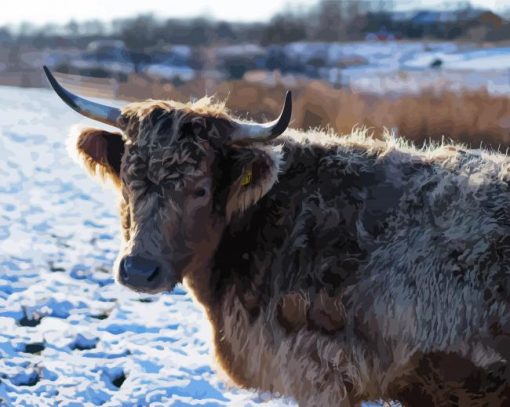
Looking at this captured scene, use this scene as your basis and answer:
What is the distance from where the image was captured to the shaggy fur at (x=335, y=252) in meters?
3.58

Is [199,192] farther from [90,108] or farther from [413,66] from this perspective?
[413,66]

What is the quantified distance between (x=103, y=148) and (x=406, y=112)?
1191cm

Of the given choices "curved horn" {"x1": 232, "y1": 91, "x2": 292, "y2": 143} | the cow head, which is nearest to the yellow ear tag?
the cow head

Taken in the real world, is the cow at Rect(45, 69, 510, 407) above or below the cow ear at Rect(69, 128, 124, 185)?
below

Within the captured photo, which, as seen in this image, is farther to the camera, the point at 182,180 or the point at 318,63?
the point at 318,63

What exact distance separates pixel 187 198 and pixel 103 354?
7.87ft

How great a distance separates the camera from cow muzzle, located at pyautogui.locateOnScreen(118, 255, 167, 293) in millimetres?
3586

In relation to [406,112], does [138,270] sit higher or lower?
higher

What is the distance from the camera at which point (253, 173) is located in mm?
3770

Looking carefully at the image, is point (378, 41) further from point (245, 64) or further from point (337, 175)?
point (337, 175)

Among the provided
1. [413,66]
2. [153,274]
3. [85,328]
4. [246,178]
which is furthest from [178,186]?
[413,66]

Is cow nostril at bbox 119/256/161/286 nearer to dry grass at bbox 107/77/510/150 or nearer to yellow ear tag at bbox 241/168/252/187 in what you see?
yellow ear tag at bbox 241/168/252/187

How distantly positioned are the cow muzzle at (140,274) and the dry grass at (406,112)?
28.0 ft

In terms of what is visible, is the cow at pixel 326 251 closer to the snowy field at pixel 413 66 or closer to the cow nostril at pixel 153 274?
the cow nostril at pixel 153 274
